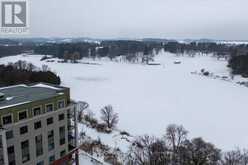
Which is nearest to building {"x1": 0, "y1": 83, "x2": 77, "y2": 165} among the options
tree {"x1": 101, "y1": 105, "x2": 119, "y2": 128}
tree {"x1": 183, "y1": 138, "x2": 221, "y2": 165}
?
tree {"x1": 183, "y1": 138, "x2": 221, "y2": 165}

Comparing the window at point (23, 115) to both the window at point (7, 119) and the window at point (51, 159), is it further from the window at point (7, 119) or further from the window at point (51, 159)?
the window at point (51, 159)

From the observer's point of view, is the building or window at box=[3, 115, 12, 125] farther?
the building

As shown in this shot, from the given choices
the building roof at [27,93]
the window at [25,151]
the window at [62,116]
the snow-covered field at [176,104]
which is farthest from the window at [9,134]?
the snow-covered field at [176,104]

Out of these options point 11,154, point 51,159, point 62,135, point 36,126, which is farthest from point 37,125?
point 51,159

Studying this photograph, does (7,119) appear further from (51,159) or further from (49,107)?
(51,159)

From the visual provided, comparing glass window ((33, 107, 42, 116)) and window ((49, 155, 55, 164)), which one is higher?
glass window ((33, 107, 42, 116))

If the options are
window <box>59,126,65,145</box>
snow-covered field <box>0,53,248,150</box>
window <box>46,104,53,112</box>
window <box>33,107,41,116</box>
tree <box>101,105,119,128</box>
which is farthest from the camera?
tree <box>101,105,119,128</box>

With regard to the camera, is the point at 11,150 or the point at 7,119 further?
the point at 11,150

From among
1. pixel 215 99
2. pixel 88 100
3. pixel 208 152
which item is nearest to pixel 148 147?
pixel 208 152

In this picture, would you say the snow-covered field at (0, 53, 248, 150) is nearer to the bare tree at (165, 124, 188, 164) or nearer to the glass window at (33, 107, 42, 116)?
the bare tree at (165, 124, 188, 164)
